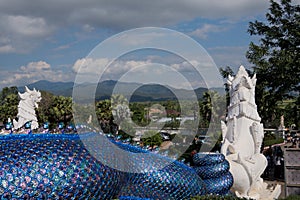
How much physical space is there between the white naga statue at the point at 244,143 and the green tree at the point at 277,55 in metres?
5.08

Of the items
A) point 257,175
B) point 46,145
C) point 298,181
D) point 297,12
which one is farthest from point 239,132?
point 297,12

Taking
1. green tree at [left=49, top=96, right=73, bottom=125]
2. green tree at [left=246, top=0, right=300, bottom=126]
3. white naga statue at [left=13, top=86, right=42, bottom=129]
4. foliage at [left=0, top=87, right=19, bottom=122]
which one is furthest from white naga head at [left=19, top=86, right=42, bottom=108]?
foliage at [left=0, top=87, right=19, bottom=122]

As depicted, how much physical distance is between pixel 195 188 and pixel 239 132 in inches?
88.4

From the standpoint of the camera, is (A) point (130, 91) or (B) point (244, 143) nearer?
(A) point (130, 91)

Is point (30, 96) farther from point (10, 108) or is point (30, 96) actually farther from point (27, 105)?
point (10, 108)

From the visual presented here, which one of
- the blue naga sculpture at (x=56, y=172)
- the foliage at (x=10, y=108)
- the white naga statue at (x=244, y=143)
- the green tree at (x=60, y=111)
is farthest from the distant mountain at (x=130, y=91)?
the foliage at (x=10, y=108)

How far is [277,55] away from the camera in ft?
37.7

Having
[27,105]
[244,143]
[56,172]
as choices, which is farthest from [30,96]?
[56,172]

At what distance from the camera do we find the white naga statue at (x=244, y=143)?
5520mm

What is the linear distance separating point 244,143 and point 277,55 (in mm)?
6234

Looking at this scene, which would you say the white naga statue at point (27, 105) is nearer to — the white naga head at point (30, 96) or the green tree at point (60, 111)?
the white naga head at point (30, 96)

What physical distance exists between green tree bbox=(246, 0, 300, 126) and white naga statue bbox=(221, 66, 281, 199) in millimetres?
5084

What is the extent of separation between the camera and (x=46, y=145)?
9.29 feet

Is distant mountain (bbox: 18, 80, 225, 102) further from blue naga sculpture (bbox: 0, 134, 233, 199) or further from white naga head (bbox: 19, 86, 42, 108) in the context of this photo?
white naga head (bbox: 19, 86, 42, 108)
